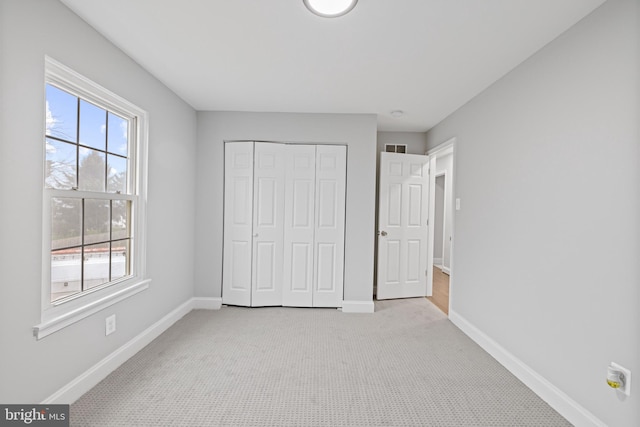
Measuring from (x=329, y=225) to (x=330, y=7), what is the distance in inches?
97.1

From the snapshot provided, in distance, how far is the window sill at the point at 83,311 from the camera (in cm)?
168

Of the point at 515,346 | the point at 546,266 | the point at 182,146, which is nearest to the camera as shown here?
the point at 546,266

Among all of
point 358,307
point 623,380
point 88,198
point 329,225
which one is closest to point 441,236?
point 358,307

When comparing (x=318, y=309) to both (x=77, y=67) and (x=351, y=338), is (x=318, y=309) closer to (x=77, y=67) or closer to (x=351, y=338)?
(x=351, y=338)

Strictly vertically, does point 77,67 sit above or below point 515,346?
above

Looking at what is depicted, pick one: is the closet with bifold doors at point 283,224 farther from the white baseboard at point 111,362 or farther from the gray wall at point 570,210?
the gray wall at point 570,210

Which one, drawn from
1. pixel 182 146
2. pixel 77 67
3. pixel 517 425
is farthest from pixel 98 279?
pixel 517 425

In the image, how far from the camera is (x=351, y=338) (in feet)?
9.78

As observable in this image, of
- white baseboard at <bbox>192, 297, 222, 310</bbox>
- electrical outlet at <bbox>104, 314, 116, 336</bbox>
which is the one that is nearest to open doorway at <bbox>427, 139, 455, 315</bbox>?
white baseboard at <bbox>192, 297, 222, 310</bbox>

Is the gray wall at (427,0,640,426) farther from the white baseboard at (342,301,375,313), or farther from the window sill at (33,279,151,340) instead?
the window sill at (33,279,151,340)

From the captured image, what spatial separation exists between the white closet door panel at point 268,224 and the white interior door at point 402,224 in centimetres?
141

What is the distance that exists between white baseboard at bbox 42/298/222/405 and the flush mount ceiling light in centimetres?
272

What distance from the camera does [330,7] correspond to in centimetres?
174

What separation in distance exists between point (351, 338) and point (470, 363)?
1.05 m
